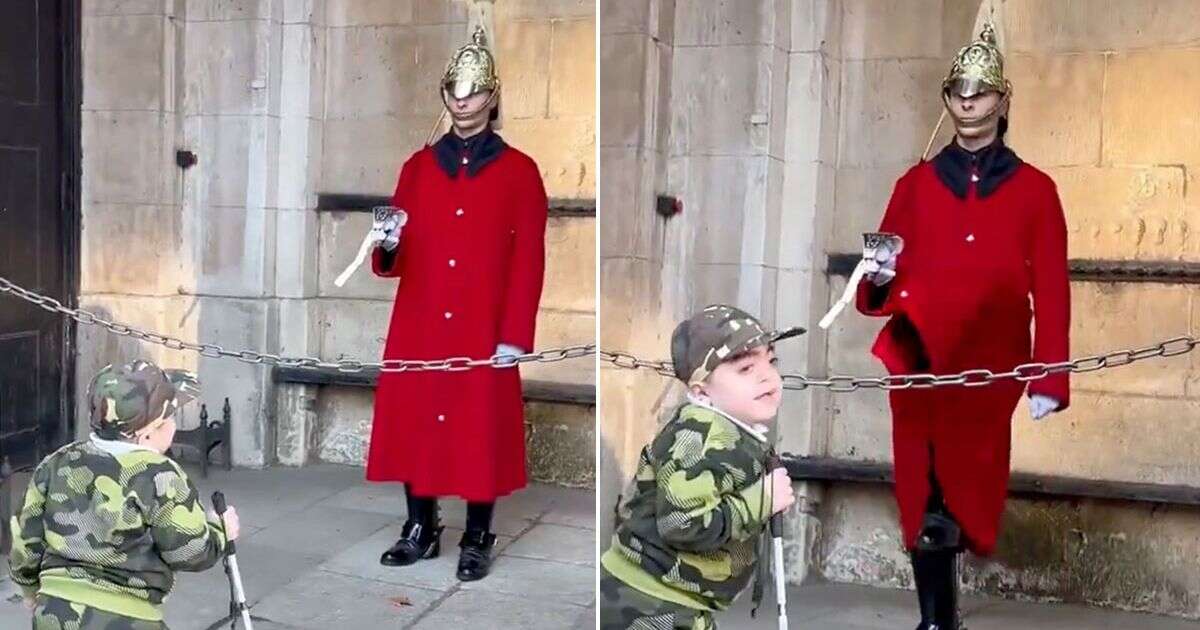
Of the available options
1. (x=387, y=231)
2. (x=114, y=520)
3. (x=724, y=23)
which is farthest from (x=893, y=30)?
(x=114, y=520)

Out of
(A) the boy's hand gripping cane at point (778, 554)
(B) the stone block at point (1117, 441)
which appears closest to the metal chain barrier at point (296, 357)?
(A) the boy's hand gripping cane at point (778, 554)

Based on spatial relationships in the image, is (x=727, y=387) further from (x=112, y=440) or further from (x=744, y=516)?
(x=112, y=440)

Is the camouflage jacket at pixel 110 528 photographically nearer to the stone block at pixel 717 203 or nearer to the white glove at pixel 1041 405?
the stone block at pixel 717 203

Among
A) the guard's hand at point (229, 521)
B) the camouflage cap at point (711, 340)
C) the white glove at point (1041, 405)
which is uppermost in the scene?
the camouflage cap at point (711, 340)

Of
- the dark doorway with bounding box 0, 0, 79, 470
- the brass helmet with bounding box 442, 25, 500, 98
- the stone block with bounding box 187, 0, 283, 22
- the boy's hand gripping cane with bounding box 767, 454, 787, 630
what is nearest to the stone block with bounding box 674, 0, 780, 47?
the brass helmet with bounding box 442, 25, 500, 98

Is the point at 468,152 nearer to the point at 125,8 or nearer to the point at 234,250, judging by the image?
the point at 234,250

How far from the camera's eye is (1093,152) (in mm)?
2248

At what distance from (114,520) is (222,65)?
84 centimetres

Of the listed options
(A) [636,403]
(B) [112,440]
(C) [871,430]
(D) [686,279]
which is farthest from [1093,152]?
(B) [112,440]

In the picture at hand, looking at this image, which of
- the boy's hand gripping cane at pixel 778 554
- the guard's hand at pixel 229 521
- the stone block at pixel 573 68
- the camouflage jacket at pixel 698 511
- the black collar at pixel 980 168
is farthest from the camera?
the stone block at pixel 573 68

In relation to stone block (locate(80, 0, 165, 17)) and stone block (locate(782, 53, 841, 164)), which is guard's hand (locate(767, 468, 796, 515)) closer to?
stone block (locate(782, 53, 841, 164))

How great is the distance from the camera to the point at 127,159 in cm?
225

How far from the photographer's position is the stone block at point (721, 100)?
1.96m

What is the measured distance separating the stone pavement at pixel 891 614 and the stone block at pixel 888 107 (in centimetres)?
71
